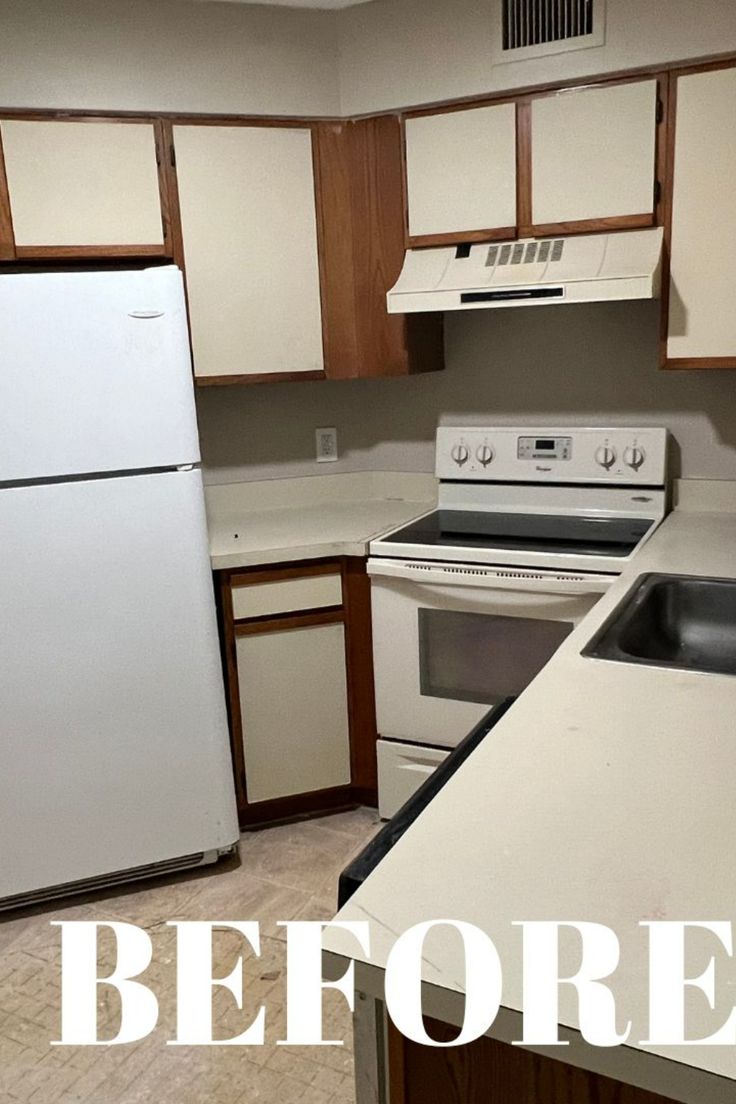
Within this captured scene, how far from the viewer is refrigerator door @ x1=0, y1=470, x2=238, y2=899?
2.25 m

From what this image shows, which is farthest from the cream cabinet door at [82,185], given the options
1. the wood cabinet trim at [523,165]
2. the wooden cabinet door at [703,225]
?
the wooden cabinet door at [703,225]

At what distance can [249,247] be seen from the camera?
2.62 m

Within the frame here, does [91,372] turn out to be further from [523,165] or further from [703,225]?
[703,225]

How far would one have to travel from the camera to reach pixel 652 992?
784mm

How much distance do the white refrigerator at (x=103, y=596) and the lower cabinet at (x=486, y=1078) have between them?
1.54 m

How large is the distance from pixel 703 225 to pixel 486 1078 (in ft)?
6.78

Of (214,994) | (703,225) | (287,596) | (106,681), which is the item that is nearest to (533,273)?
(703,225)

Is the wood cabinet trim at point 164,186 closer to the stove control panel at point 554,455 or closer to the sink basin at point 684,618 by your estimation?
the stove control panel at point 554,455

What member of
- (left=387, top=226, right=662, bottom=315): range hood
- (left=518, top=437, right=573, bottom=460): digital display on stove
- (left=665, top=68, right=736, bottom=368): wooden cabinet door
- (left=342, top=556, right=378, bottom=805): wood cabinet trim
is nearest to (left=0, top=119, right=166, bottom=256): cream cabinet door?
(left=387, top=226, right=662, bottom=315): range hood

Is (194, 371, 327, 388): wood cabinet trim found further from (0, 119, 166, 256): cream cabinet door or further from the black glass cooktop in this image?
the black glass cooktop

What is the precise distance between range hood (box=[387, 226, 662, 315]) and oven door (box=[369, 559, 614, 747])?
0.72 meters

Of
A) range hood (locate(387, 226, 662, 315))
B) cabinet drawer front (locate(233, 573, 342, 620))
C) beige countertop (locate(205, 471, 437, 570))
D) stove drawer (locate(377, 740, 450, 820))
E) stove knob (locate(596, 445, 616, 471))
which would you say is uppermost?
range hood (locate(387, 226, 662, 315))

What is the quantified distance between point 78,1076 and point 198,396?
1.96 metres

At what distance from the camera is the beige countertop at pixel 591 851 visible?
78 centimetres
